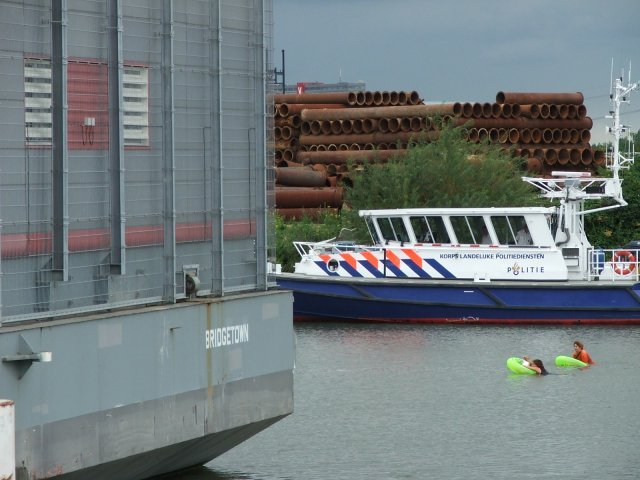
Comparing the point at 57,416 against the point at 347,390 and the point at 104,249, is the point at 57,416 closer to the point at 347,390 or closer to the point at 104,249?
the point at 104,249

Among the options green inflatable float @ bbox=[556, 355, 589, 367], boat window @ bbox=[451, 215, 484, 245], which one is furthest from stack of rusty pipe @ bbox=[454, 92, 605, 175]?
green inflatable float @ bbox=[556, 355, 589, 367]

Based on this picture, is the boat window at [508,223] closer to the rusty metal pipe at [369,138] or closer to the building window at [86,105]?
the rusty metal pipe at [369,138]

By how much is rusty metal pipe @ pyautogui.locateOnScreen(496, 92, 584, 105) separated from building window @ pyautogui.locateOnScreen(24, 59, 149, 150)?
38.2 meters

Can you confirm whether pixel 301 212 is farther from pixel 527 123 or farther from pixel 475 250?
pixel 475 250

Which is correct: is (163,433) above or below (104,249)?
below

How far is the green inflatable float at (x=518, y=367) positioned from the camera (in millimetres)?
27703

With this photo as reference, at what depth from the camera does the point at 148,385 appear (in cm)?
1295

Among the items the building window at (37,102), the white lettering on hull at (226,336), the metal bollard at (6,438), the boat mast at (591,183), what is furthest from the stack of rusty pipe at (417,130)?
the metal bollard at (6,438)

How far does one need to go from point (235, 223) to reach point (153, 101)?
6.01 ft

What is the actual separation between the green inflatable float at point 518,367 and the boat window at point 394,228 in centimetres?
Answer: 988

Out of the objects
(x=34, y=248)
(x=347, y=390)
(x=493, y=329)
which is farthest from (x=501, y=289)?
(x=34, y=248)

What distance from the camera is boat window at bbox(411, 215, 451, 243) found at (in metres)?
37.2

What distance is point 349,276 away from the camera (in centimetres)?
3809

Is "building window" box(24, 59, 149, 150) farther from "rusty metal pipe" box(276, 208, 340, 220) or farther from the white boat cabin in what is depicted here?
"rusty metal pipe" box(276, 208, 340, 220)
